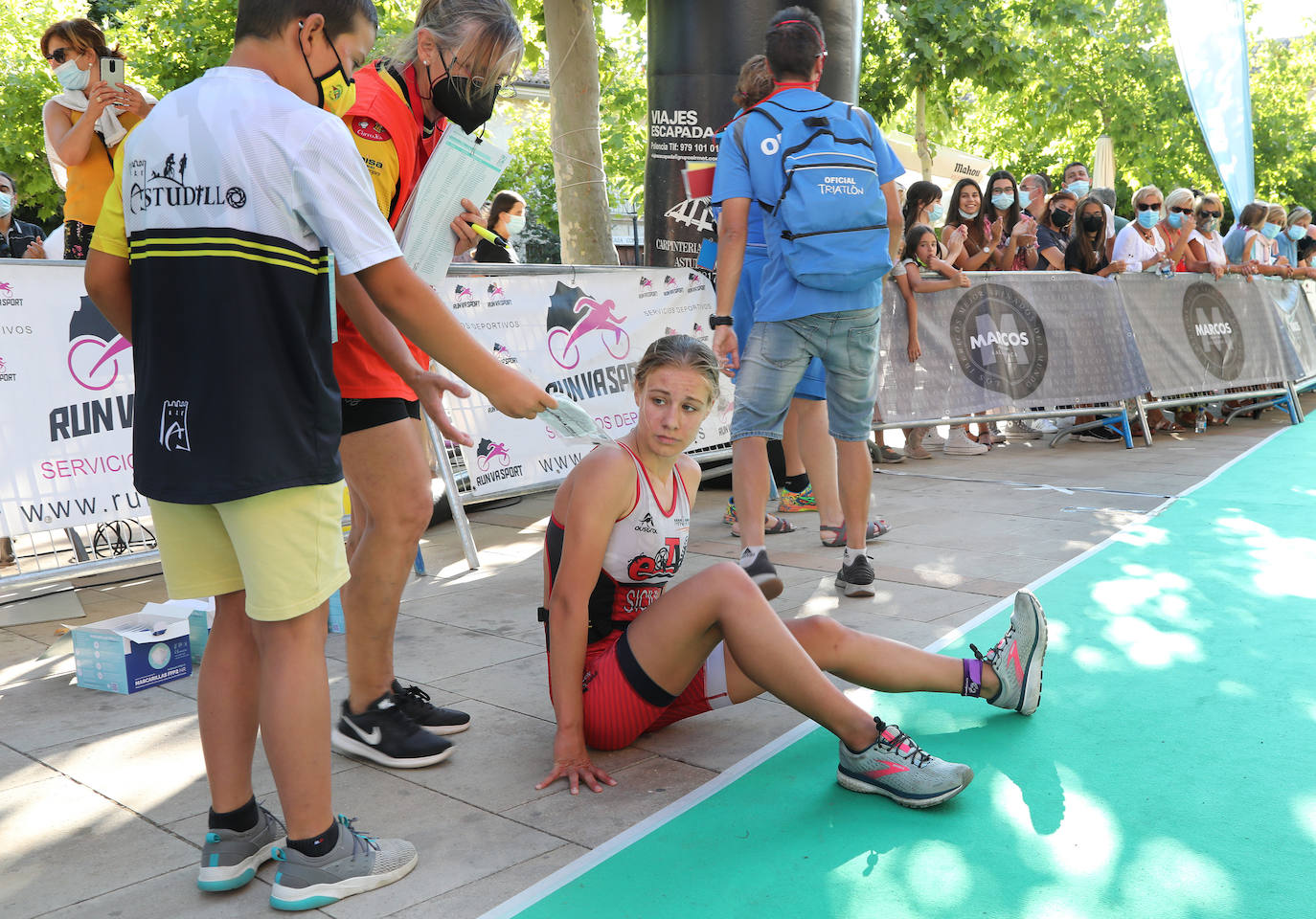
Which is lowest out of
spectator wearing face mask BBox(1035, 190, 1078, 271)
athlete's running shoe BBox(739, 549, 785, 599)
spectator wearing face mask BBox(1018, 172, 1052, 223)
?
athlete's running shoe BBox(739, 549, 785, 599)

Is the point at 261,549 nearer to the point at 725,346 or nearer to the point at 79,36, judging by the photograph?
the point at 725,346

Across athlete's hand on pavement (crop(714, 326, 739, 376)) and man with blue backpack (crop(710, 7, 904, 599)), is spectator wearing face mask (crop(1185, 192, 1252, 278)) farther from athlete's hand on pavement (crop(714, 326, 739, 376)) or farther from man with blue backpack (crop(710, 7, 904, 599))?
athlete's hand on pavement (crop(714, 326, 739, 376))

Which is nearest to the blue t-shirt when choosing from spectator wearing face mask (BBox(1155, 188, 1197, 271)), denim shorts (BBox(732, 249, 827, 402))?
denim shorts (BBox(732, 249, 827, 402))

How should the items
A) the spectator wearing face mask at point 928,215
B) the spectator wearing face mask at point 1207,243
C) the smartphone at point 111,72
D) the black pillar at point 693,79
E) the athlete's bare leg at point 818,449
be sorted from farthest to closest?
the spectator wearing face mask at point 1207,243
the spectator wearing face mask at point 928,215
the black pillar at point 693,79
the athlete's bare leg at point 818,449
the smartphone at point 111,72

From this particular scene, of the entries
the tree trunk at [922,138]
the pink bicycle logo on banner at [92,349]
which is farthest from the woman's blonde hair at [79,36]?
the tree trunk at [922,138]

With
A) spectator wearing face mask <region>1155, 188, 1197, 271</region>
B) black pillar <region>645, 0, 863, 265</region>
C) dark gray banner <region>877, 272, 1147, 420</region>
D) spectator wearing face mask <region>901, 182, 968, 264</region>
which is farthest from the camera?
spectator wearing face mask <region>1155, 188, 1197, 271</region>

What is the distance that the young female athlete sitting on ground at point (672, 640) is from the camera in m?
2.70

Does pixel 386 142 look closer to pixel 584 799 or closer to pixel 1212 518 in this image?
pixel 584 799

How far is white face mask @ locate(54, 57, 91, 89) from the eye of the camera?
480cm

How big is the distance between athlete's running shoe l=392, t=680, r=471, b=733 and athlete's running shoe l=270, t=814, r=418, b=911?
0.79 m

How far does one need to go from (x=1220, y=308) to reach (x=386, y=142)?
9631 mm

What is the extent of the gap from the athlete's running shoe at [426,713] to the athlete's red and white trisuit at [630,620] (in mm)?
452

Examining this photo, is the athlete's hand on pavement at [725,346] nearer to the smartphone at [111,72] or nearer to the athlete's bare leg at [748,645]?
the athlete's bare leg at [748,645]

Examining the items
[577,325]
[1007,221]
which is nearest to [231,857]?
[577,325]
